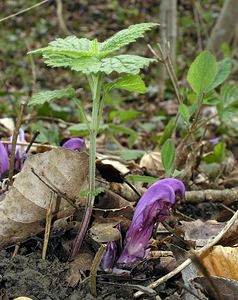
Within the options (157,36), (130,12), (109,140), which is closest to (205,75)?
(109,140)

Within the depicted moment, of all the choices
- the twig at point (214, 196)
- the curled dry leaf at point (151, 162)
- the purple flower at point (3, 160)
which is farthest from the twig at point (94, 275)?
the curled dry leaf at point (151, 162)

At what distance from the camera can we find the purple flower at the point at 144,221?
137 cm

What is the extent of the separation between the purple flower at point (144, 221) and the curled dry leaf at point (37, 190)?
21 centimetres

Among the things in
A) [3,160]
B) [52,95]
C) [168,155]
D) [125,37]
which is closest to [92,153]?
[52,95]

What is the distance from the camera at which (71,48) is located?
1281mm

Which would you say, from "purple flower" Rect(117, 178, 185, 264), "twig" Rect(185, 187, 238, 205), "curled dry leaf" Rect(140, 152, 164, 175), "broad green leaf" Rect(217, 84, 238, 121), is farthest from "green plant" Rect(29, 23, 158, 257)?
"curled dry leaf" Rect(140, 152, 164, 175)

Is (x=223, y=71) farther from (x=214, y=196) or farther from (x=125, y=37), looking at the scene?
(x=125, y=37)

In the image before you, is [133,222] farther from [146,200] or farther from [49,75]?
[49,75]

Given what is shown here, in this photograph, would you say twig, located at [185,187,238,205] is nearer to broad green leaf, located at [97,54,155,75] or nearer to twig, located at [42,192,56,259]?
twig, located at [42,192,56,259]

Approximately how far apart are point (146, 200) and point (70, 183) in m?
0.24

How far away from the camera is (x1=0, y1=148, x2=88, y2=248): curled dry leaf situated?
1436 millimetres

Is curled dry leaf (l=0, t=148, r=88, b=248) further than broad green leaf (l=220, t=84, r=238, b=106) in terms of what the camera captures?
No

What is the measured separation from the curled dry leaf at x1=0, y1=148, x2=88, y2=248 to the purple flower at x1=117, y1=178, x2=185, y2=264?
21 cm

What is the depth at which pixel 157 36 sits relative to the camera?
7.49m
